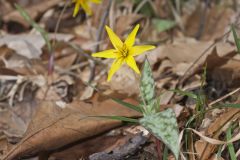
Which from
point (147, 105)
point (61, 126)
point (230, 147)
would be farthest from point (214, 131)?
point (61, 126)

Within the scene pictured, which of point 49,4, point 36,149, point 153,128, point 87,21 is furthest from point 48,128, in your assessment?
point 49,4

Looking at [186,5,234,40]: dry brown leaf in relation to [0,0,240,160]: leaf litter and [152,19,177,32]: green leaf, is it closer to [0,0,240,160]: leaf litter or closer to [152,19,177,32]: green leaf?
[0,0,240,160]: leaf litter

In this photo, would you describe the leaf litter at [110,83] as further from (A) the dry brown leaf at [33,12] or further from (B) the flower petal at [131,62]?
(B) the flower petal at [131,62]

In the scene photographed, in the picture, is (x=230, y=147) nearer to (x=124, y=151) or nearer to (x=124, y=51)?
(x=124, y=151)

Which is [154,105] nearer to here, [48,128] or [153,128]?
[153,128]

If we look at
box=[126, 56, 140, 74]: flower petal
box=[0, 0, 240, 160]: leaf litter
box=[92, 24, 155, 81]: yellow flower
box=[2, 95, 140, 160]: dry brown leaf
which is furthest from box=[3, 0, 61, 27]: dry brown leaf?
box=[126, 56, 140, 74]: flower petal
